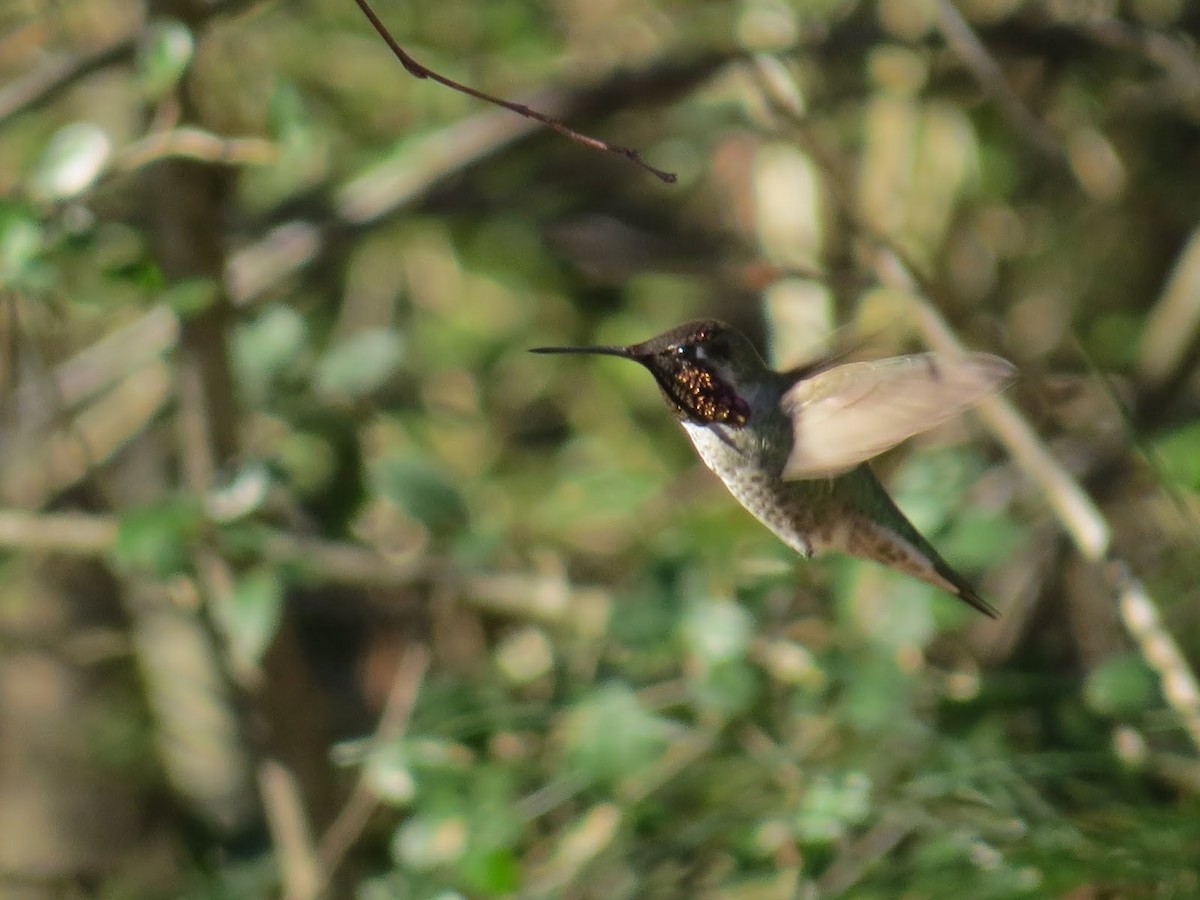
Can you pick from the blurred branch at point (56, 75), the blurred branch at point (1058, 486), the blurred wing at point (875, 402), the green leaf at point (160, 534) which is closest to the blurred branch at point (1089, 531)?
the blurred branch at point (1058, 486)

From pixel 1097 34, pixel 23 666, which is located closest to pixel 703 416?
pixel 1097 34

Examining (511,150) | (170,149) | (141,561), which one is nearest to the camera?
(170,149)

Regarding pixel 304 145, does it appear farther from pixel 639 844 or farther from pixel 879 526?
pixel 639 844

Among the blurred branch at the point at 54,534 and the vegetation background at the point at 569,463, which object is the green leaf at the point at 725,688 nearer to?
the vegetation background at the point at 569,463

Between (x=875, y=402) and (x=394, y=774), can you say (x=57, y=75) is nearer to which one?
(x=394, y=774)

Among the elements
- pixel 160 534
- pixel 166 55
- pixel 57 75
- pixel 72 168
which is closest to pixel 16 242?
pixel 72 168

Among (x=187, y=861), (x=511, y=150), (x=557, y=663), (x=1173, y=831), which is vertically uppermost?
(x=511, y=150)

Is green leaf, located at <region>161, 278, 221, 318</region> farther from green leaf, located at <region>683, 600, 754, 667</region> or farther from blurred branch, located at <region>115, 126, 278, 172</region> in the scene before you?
green leaf, located at <region>683, 600, 754, 667</region>
